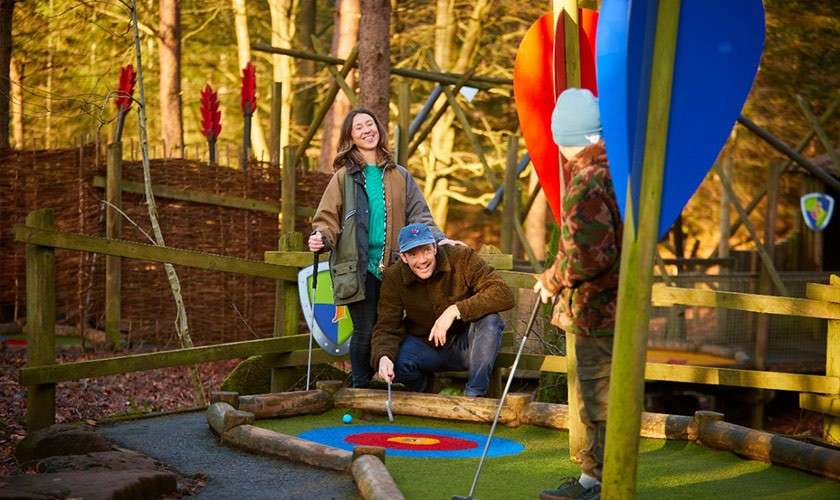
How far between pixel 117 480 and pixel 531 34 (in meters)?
3.10

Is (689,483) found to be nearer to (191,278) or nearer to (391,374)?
(391,374)

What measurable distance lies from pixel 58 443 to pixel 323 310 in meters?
2.38

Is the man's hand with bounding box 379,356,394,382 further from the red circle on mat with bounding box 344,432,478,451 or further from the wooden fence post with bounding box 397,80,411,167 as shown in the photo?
the wooden fence post with bounding box 397,80,411,167

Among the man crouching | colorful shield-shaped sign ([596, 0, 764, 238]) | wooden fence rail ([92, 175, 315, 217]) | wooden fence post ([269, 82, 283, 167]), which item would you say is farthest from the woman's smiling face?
wooden fence post ([269, 82, 283, 167])

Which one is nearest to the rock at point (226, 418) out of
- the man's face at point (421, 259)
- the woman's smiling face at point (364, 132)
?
the man's face at point (421, 259)

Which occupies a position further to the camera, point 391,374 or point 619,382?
point 391,374

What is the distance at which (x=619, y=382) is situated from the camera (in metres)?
4.30

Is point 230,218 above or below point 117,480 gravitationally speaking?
above

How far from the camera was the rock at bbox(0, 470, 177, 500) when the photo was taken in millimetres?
4371

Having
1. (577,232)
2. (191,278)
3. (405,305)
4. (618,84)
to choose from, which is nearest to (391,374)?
(405,305)

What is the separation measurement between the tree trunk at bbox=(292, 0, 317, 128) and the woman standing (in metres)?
16.8

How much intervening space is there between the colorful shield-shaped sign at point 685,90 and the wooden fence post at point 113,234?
8.72 meters

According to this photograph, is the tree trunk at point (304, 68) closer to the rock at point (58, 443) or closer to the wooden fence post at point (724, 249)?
the wooden fence post at point (724, 249)

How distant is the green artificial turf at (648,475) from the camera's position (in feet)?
17.4
